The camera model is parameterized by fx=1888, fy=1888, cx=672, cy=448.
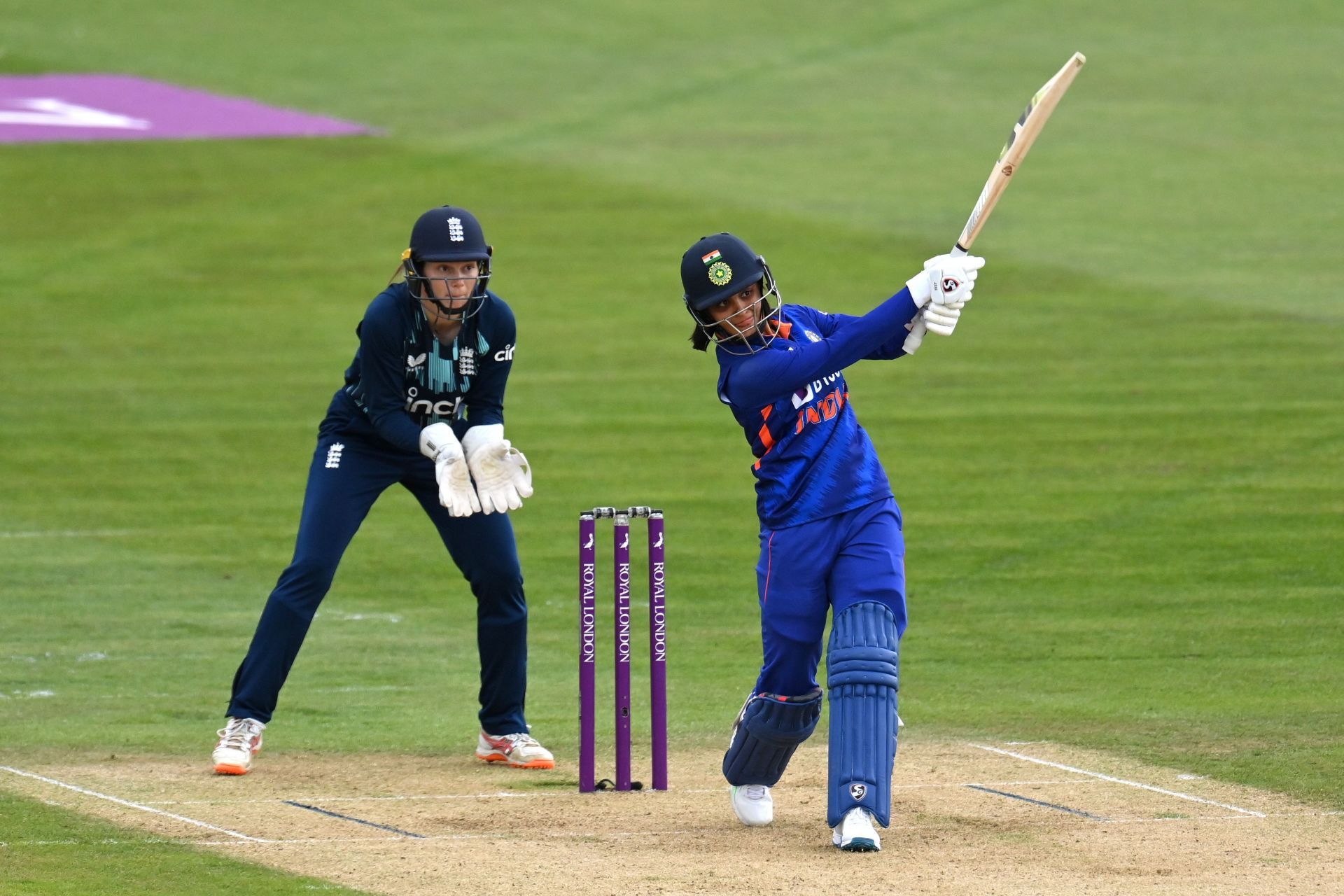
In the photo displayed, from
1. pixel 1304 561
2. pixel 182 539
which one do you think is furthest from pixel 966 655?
pixel 182 539

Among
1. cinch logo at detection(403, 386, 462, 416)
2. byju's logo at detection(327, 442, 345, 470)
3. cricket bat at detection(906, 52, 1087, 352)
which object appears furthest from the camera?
byju's logo at detection(327, 442, 345, 470)

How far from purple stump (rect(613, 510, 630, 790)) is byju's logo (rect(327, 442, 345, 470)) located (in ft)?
4.32

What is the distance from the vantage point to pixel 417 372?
729 cm

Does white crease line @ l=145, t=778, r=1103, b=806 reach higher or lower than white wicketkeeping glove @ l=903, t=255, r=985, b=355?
lower

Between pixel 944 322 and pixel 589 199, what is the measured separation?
15.7 m

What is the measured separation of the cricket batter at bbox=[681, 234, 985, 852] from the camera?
5961mm

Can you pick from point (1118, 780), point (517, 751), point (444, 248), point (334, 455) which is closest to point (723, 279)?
point (444, 248)

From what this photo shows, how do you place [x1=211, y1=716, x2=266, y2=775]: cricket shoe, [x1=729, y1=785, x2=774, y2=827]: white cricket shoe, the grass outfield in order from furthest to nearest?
the grass outfield
[x1=211, y1=716, x2=266, y2=775]: cricket shoe
[x1=729, y1=785, x2=774, y2=827]: white cricket shoe

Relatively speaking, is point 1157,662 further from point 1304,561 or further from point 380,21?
point 380,21

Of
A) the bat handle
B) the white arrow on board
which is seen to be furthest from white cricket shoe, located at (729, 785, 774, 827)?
the white arrow on board

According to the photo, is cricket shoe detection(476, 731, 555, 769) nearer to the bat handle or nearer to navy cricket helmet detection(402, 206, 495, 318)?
navy cricket helmet detection(402, 206, 495, 318)

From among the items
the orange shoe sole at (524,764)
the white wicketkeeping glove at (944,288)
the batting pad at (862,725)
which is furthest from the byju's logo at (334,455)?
the white wicketkeeping glove at (944,288)

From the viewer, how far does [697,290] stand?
6.23 meters

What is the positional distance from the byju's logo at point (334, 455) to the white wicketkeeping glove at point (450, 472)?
0.52 metres
